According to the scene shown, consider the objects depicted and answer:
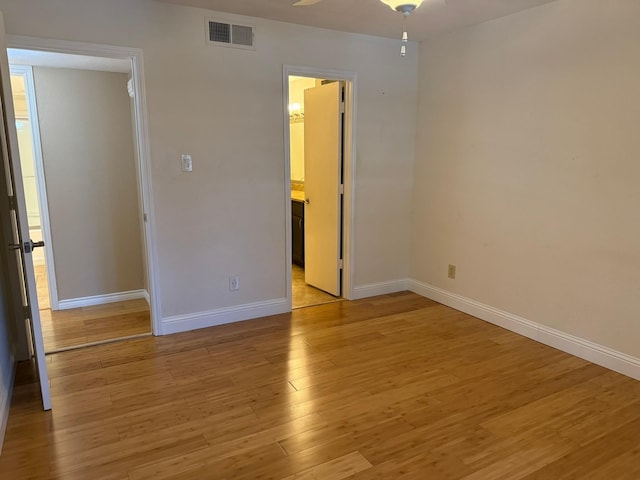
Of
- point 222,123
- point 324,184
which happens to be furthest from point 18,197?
point 324,184

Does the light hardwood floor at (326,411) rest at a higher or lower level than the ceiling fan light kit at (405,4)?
lower

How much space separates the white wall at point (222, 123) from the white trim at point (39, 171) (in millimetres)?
1241

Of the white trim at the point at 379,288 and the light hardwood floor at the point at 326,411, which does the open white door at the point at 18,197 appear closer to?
the light hardwood floor at the point at 326,411

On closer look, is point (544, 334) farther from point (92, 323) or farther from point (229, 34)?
point (92, 323)

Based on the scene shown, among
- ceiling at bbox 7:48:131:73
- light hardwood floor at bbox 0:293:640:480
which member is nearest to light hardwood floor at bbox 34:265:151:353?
light hardwood floor at bbox 0:293:640:480

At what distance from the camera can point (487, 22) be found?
11.7 feet

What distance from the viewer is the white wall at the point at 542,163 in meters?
2.84

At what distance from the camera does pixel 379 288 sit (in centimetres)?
461

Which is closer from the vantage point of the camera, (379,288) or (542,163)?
(542,163)

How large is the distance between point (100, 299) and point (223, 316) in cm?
149

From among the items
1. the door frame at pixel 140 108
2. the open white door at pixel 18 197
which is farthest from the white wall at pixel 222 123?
the open white door at pixel 18 197

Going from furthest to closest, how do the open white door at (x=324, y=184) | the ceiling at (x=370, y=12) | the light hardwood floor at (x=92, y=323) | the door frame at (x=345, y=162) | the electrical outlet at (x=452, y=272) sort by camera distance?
1. the open white door at (x=324, y=184)
2. the electrical outlet at (x=452, y=272)
3. the door frame at (x=345, y=162)
4. the light hardwood floor at (x=92, y=323)
5. the ceiling at (x=370, y=12)

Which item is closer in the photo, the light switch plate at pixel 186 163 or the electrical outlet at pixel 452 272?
the light switch plate at pixel 186 163

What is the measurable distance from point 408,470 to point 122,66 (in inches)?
152
